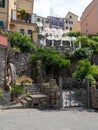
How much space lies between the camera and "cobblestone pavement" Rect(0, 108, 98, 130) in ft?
37.0

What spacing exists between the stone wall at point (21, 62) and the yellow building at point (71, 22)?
141ft

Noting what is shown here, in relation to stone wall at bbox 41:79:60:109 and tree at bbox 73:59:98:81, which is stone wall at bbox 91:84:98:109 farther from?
tree at bbox 73:59:98:81

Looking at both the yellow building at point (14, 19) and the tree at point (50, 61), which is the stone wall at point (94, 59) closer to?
the tree at point (50, 61)

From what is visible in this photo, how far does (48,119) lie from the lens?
13039mm

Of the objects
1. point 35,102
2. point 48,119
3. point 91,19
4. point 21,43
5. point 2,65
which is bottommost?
point 48,119

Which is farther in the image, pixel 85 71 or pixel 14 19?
pixel 14 19

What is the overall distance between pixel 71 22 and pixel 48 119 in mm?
57036

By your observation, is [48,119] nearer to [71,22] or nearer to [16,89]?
[16,89]

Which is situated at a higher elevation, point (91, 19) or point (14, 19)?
point (91, 19)

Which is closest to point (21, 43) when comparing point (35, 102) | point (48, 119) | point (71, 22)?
point (35, 102)

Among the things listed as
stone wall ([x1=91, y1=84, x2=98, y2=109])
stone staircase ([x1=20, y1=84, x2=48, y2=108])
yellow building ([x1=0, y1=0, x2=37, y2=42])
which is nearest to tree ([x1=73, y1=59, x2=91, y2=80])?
stone wall ([x1=91, y1=84, x2=98, y2=109])

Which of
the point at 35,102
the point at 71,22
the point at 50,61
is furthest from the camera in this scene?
the point at 71,22

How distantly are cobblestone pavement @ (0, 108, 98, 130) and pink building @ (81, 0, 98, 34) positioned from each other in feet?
115

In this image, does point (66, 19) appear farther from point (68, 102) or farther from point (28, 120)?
point (28, 120)
